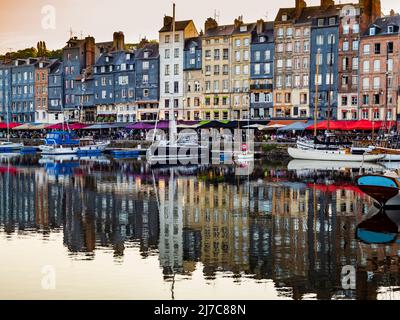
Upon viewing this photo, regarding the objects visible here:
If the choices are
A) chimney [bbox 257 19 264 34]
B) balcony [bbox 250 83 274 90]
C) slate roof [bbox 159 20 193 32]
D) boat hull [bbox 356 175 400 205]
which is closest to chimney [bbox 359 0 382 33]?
chimney [bbox 257 19 264 34]

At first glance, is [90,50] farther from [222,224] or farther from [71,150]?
[222,224]

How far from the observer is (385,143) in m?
58.5

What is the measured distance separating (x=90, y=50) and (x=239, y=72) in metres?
28.7

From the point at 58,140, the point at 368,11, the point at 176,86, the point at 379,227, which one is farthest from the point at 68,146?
the point at 379,227

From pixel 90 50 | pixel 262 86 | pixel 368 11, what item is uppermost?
pixel 368 11

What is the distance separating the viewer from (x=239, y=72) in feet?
262

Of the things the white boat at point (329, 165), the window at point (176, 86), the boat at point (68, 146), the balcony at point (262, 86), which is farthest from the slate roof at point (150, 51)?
the white boat at point (329, 165)

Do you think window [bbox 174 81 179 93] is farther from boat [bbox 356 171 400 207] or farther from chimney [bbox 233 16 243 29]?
boat [bbox 356 171 400 207]

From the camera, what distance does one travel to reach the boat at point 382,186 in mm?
24922

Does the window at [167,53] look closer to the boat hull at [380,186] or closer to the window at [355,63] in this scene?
the window at [355,63]

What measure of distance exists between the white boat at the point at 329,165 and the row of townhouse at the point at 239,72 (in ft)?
27.6

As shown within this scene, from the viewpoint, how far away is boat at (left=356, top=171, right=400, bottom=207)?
81.8ft

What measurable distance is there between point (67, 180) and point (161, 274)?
25.8 metres

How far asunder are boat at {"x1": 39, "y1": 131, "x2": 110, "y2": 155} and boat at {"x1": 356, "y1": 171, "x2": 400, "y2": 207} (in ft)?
162
